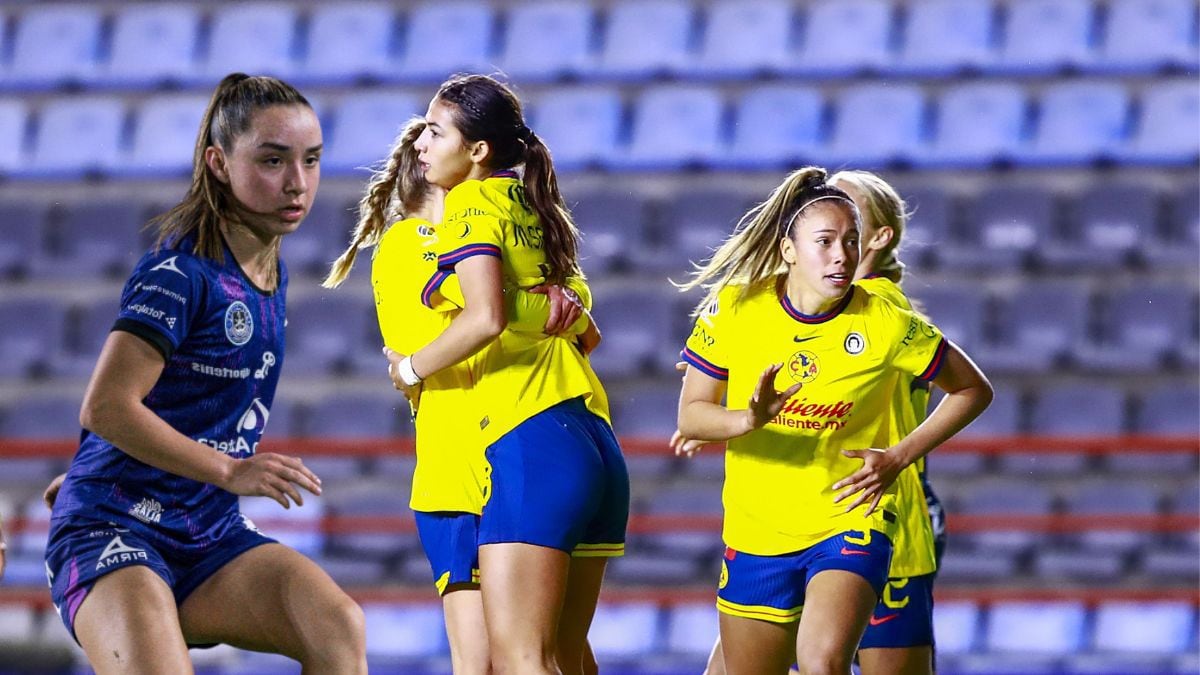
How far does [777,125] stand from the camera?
34.8 ft

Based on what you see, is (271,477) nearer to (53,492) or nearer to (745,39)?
(53,492)

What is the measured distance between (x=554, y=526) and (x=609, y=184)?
713 cm

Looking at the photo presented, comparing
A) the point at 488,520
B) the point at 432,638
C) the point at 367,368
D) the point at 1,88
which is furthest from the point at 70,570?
the point at 1,88

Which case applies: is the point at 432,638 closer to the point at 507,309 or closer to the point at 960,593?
the point at 960,593

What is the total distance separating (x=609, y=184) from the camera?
10.3 m

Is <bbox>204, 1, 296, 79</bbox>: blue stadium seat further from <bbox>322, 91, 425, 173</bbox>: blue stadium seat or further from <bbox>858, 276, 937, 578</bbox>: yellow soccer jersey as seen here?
<bbox>858, 276, 937, 578</bbox>: yellow soccer jersey

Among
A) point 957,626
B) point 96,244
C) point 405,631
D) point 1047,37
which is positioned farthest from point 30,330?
point 1047,37

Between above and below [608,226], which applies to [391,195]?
above

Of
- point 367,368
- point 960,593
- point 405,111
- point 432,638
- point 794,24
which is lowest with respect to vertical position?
point 432,638

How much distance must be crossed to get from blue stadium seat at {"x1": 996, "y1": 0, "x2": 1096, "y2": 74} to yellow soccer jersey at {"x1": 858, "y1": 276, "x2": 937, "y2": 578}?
7.29 meters

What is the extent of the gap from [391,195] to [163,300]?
2.88 ft

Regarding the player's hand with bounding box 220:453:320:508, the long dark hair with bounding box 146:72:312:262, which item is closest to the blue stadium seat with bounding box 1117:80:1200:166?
the long dark hair with bounding box 146:72:312:262

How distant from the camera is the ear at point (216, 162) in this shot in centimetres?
347

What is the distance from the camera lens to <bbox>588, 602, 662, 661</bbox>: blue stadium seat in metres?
8.11
